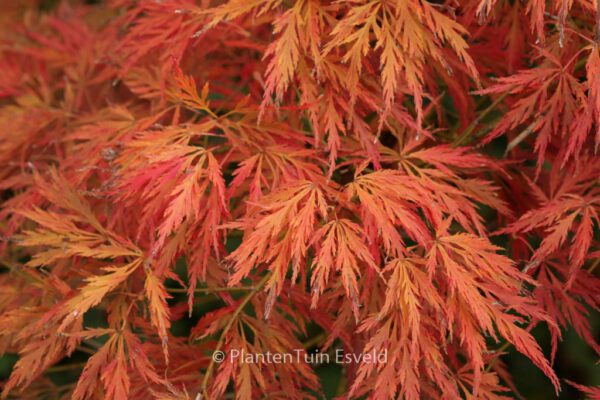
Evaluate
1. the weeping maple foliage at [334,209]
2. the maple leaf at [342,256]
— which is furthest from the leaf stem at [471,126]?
the maple leaf at [342,256]

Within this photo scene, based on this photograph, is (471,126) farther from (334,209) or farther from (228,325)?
(228,325)

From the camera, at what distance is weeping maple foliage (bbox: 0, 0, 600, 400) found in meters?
0.95

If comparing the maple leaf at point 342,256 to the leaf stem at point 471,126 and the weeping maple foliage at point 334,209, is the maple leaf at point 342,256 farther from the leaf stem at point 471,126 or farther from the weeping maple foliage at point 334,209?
the leaf stem at point 471,126

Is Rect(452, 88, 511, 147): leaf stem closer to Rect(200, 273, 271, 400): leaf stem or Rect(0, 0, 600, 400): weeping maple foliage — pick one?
Rect(0, 0, 600, 400): weeping maple foliage

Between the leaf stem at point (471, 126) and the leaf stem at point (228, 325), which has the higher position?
the leaf stem at point (471, 126)

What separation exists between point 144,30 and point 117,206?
336mm

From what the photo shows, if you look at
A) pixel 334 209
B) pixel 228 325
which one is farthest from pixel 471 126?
pixel 228 325

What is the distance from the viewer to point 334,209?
1018 mm

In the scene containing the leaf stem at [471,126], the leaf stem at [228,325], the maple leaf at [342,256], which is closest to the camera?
the maple leaf at [342,256]

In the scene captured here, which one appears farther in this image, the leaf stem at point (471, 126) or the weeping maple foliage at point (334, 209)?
the leaf stem at point (471, 126)

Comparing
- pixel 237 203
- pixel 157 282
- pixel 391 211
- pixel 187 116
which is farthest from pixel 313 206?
pixel 187 116

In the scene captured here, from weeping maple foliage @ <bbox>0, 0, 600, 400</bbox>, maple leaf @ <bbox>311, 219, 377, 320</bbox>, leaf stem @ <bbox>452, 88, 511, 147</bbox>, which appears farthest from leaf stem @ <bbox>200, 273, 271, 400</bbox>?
leaf stem @ <bbox>452, 88, 511, 147</bbox>

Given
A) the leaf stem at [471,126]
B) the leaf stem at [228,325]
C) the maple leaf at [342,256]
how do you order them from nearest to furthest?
the maple leaf at [342,256] < the leaf stem at [228,325] < the leaf stem at [471,126]

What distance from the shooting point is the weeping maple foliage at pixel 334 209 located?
95 centimetres
